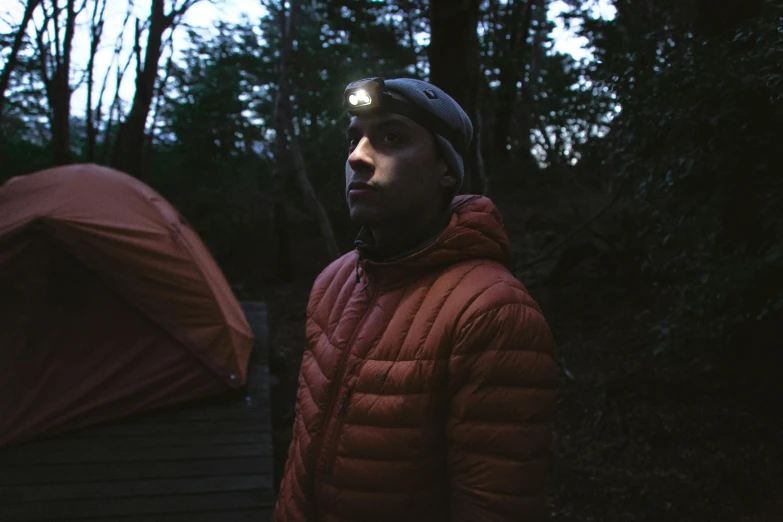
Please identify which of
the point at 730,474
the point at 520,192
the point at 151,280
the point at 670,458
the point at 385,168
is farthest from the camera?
the point at 520,192

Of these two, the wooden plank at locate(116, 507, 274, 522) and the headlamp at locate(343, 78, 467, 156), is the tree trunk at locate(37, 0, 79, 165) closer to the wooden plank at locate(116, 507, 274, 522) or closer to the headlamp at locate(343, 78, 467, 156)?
the wooden plank at locate(116, 507, 274, 522)

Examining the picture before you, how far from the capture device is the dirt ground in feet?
13.2

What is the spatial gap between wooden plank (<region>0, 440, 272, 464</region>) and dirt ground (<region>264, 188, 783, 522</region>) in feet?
3.18

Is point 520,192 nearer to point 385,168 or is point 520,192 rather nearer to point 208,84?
point 208,84

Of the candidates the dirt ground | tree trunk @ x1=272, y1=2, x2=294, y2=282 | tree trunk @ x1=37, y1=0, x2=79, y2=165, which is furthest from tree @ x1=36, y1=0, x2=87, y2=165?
the dirt ground

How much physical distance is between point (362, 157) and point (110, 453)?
3.68 m

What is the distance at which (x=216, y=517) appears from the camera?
3.42 metres

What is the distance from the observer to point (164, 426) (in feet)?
15.2

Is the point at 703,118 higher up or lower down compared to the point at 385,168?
higher up

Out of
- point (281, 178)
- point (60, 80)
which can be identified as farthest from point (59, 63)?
point (281, 178)

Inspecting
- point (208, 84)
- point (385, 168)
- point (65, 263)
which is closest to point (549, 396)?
point (385, 168)

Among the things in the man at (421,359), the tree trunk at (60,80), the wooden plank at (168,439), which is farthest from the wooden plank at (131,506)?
the tree trunk at (60,80)

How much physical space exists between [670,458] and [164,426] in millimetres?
3969

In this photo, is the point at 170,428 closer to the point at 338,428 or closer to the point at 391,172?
the point at 338,428
